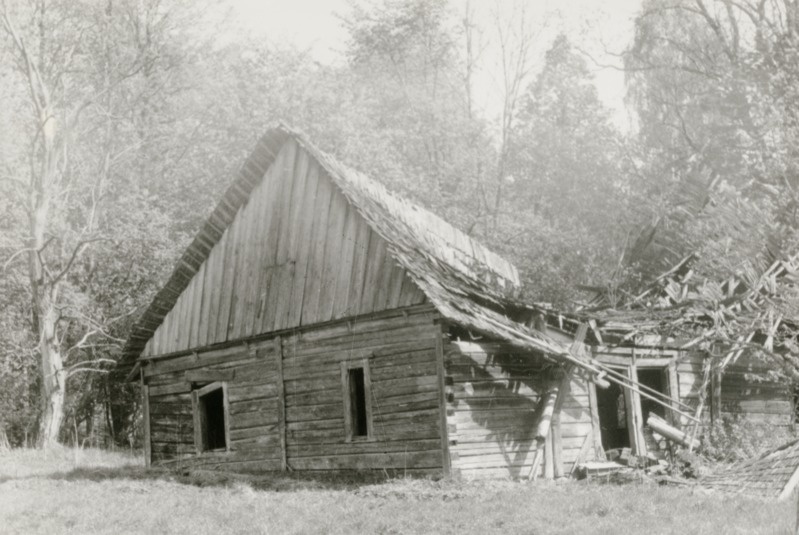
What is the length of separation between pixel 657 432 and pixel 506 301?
4385 mm

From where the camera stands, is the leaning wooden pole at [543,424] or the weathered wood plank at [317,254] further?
the weathered wood plank at [317,254]

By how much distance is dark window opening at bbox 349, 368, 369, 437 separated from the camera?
1460cm

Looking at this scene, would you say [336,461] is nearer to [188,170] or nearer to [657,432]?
[657,432]

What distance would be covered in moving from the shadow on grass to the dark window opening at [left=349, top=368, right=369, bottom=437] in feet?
2.66

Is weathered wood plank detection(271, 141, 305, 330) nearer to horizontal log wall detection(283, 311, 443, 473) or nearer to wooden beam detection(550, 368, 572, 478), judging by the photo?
horizontal log wall detection(283, 311, 443, 473)

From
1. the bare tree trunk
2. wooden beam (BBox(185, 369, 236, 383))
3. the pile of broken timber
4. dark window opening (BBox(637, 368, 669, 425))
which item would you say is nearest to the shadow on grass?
wooden beam (BBox(185, 369, 236, 383))

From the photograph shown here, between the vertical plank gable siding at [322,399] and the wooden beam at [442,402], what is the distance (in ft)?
0.24

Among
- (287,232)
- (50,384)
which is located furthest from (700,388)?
(50,384)

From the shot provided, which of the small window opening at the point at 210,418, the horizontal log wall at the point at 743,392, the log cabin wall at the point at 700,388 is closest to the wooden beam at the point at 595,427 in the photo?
the log cabin wall at the point at 700,388

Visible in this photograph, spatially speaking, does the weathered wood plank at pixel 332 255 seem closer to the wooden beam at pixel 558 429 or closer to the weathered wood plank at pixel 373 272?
the weathered wood plank at pixel 373 272

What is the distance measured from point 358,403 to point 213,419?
509 centimetres

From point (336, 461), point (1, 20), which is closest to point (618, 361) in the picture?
point (336, 461)

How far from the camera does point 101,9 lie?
2378cm

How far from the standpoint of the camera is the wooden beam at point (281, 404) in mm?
15500
